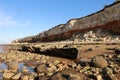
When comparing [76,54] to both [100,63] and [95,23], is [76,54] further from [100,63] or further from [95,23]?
[95,23]

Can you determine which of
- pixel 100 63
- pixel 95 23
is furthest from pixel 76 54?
pixel 95 23

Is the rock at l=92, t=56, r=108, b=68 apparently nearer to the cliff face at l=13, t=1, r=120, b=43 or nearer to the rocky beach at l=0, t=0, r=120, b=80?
the rocky beach at l=0, t=0, r=120, b=80

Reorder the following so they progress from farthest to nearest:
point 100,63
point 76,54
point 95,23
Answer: point 95,23 → point 76,54 → point 100,63

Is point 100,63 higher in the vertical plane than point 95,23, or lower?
lower

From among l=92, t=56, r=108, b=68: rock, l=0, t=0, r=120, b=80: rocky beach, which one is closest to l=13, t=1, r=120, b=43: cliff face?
l=0, t=0, r=120, b=80: rocky beach

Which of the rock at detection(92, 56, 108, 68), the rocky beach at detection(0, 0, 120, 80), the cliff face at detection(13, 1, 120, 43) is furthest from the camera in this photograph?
the cliff face at detection(13, 1, 120, 43)

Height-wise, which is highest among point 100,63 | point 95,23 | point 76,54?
point 95,23

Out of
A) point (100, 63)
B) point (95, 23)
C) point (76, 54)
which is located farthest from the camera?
point (95, 23)

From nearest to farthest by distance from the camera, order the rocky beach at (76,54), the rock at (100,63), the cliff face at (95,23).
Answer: the rocky beach at (76,54) → the rock at (100,63) → the cliff face at (95,23)

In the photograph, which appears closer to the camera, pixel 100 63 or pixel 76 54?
pixel 100 63

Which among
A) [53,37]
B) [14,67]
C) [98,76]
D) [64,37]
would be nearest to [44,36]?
[53,37]

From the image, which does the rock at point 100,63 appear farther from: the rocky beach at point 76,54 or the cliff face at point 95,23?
the cliff face at point 95,23

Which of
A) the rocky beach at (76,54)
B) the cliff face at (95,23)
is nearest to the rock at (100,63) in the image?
the rocky beach at (76,54)

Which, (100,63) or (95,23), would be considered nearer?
(100,63)
